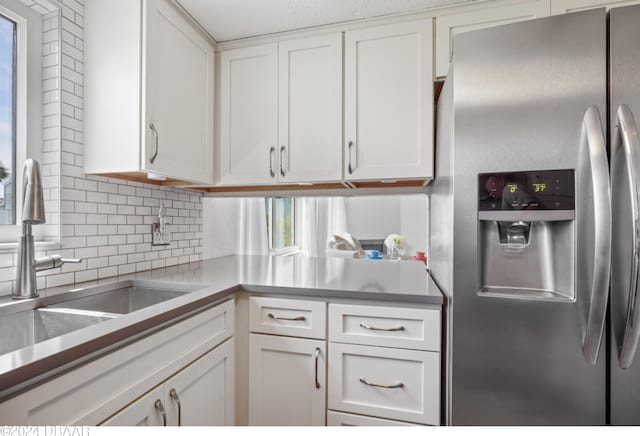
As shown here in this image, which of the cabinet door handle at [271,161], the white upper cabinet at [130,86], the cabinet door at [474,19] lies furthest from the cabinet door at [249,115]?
the cabinet door at [474,19]

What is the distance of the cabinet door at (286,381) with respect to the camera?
134 centimetres

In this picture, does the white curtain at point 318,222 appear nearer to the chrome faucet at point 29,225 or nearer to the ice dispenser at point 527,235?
the ice dispenser at point 527,235

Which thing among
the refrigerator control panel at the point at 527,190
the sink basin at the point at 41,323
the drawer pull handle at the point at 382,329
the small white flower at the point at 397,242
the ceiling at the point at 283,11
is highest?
the ceiling at the point at 283,11

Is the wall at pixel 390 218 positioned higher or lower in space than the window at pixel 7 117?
lower

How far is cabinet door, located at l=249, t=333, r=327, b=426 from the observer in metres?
1.34

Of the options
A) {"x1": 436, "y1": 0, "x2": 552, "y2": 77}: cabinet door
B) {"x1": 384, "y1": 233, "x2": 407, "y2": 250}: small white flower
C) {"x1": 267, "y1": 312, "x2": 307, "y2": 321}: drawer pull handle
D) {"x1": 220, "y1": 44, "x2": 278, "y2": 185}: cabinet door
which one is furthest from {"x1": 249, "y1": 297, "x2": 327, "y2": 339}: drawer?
{"x1": 436, "y1": 0, "x2": 552, "y2": 77}: cabinet door

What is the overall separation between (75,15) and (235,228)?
60.9 inches

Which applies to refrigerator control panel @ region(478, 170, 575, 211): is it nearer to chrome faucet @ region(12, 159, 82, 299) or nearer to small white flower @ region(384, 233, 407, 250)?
small white flower @ region(384, 233, 407, 250)

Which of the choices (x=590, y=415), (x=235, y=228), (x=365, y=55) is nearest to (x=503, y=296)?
(x=590, y=415)

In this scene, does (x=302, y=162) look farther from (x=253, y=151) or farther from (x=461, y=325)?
(x=461, y=325)

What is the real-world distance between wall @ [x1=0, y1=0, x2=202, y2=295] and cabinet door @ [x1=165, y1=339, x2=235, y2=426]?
70cm

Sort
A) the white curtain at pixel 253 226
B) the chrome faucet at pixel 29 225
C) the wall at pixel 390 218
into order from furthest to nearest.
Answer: the white curtain at pixel 253 226 < the wall at pixel 390 218 < the chrome faucet at pixel 29 225

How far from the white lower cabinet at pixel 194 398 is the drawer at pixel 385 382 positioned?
446mm

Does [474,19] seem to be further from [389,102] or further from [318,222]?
[318,222]
